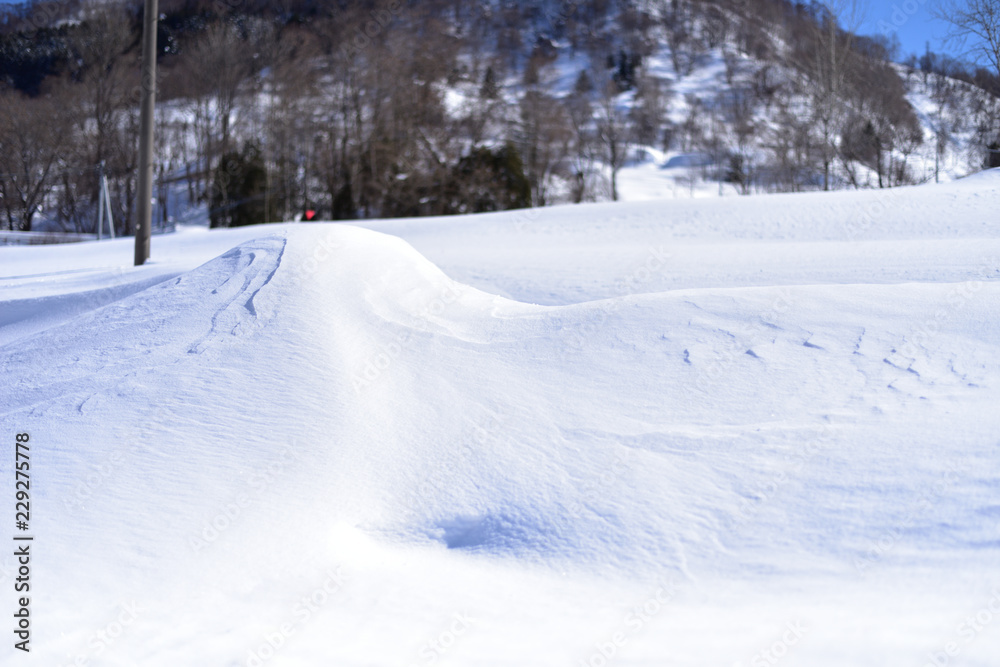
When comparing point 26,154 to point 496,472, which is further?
point 26,154

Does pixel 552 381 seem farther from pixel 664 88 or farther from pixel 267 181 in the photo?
pixel 664 88

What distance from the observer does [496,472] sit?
10.5 ft

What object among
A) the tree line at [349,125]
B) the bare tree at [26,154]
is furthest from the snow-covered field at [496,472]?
the bare tree at [26,154]

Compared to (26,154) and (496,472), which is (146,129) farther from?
(26,154)

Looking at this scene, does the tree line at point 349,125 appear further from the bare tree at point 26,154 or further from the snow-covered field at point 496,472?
the snow-covered field at point 496,472

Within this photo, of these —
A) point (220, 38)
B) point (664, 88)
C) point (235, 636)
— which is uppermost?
point (664, 88)

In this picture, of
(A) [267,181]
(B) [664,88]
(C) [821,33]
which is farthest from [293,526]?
(B) [664,88]

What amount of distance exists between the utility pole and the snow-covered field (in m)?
3.40

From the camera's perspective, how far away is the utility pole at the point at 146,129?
327 inches

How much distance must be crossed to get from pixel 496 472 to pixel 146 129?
24.7ft

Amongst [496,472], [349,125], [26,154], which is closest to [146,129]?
[496,472]

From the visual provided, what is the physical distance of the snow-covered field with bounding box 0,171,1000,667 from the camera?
226 centimetres

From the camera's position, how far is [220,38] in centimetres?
3231

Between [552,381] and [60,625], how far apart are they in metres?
2.48
